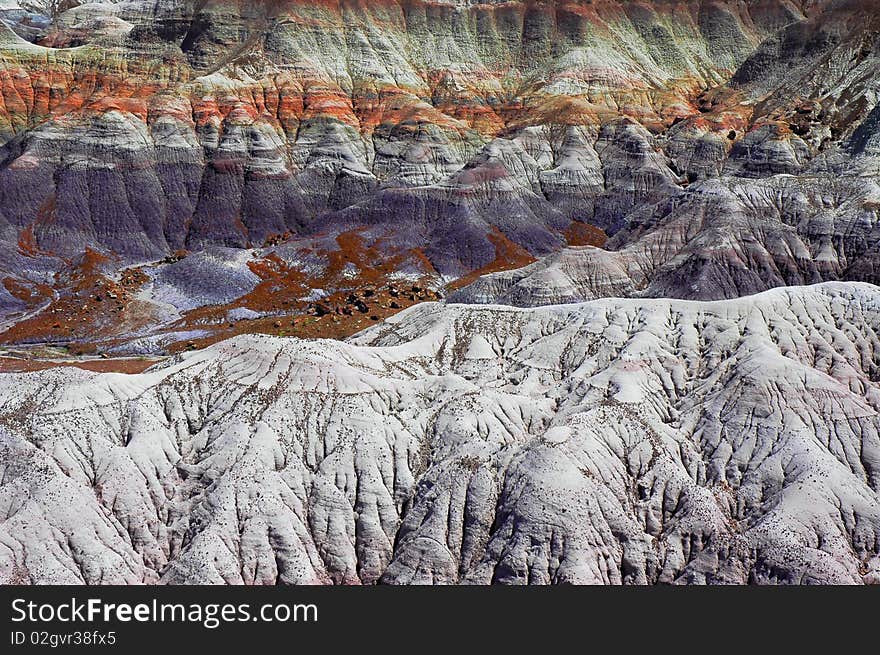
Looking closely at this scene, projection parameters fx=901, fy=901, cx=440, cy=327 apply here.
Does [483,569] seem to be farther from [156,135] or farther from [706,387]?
[156,135]

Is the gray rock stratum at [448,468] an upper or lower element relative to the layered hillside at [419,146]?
lower

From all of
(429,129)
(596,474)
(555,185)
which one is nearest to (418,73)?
(429,129)

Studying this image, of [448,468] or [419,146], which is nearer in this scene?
[448,468]

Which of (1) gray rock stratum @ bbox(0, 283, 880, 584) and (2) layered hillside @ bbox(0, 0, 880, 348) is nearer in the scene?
(1) gray rock stratum @ bbox(0, 283, 880, 584)

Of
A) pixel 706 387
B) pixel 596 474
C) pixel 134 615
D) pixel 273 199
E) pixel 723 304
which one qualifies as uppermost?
pixel 273 199

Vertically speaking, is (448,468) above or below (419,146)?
below

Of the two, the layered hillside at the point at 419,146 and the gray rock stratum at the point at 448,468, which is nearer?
the gray rock stratum at the point at 448,468

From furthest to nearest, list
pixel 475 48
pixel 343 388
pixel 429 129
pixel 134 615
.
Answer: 1. pixel 475 48
2. pixel 429 129
3. pixel 343 388
4. pixel 134 615

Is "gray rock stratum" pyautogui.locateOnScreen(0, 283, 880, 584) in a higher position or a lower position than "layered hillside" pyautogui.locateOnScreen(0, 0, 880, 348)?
lower
